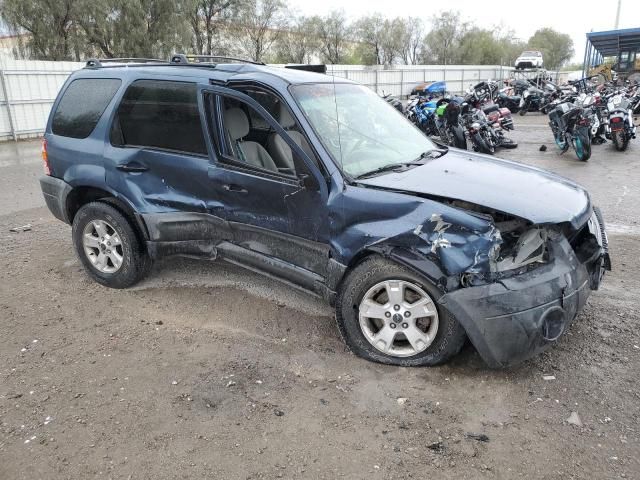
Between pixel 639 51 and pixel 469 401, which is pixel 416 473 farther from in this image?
pixel 639 51

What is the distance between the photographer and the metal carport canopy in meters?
28.1

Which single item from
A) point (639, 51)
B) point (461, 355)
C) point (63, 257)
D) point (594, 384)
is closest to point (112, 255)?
point (63, 257)

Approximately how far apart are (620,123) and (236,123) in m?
10.3

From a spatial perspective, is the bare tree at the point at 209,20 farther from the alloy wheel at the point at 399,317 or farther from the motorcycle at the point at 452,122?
the alloy wheel at the point at 399,317

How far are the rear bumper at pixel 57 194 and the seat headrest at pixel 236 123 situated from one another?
174 centimetres

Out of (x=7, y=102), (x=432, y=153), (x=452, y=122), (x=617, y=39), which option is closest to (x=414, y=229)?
(x=432, y=153)

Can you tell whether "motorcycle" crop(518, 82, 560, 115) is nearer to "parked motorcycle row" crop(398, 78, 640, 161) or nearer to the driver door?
"parked motorcycle row" crop(398, 78, 640, 161)

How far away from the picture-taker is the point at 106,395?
320 cm

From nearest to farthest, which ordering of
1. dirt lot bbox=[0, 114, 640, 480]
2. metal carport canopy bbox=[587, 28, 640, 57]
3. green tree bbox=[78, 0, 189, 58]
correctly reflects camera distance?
dirt lot bbox=[0, 114, 640, 480] → green tree bbox=[78, 0, 189, 58] → metal carport canopy bbox=[587, 28, 640, 57]

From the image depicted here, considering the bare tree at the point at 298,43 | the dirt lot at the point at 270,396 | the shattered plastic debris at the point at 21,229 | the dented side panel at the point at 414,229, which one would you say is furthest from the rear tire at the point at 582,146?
the bare tree at the point at 298,43

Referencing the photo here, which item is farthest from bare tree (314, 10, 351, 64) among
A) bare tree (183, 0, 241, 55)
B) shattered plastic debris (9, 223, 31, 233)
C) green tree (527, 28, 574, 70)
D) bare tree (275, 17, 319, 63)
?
shattered plastic debris (9, 223, 31, 233)

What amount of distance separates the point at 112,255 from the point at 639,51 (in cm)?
3407

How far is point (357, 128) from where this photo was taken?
156 inches

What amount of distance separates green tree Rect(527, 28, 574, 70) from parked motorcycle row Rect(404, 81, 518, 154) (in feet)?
223
